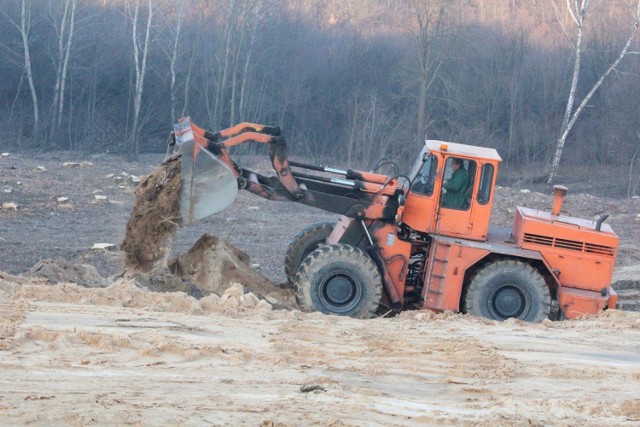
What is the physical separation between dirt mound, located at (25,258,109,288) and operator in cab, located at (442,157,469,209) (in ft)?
15.0

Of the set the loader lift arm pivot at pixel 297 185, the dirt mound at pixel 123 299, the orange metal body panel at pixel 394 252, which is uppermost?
the loader lift arm pivot at pixel 297 185

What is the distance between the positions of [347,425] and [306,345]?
8.09ft

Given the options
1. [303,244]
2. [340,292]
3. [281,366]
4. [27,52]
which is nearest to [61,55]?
[27,52]

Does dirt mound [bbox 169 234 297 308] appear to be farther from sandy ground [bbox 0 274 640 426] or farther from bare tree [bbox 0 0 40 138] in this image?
bare tree [bbox 0 0 40 138]

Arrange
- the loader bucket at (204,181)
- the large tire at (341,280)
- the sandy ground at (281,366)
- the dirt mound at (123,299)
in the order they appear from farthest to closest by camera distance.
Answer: the large tire at (341,280) < the loader bucket at (204,181) < the dirt mound at (123,299) < the sandy ground at (281,366)

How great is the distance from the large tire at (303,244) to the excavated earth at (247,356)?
399mm

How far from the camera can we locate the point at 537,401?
22.6ft

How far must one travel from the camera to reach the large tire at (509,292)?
438 inches

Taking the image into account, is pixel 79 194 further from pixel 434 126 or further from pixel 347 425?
pixel 434 126

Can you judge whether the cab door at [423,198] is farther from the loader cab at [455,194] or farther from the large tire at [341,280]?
the large tire at [341,280]

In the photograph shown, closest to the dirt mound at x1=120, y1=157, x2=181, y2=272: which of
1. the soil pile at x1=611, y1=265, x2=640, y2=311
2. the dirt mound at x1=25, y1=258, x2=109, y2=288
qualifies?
the dirt mound at x1=25, y1=258, x2=109, y2=288

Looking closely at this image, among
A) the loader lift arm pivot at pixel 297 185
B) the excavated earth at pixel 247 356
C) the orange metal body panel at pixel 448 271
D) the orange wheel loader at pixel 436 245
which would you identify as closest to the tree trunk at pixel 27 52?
the excavated earth at pixel 247 356

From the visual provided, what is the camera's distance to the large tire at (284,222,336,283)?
12.7m

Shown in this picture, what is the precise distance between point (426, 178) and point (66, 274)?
4.83 m
